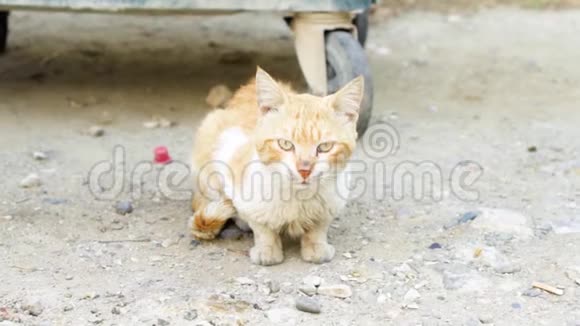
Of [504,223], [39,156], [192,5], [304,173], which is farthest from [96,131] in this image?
[504,223]

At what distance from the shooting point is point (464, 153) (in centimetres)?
371

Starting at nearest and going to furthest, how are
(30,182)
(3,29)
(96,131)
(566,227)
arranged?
1. (566,227)
2. (30,182)
3. (96,131)
4. (3,29)

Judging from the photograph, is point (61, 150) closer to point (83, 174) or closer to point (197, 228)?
point (83, 174)

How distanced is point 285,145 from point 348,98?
0.24 m

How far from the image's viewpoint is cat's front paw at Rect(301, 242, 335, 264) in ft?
8.86

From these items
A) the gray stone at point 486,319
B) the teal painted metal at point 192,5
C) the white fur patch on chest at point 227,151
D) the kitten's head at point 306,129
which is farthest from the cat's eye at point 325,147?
the teal painted metal at point 192,5

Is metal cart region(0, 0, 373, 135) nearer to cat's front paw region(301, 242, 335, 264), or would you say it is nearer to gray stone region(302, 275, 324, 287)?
cat's front paw region(301, 242, 335, 264)

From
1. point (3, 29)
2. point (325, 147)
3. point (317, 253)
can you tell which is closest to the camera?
point (325, 147)

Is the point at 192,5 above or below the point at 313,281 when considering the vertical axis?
above

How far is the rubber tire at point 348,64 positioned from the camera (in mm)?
3641

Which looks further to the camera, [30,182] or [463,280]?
[30,182]

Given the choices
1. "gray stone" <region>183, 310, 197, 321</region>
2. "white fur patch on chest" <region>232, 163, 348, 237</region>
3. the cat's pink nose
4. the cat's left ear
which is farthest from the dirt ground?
the cat's left ear

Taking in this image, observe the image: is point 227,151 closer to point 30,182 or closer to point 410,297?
point 410,297

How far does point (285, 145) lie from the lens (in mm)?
2461
